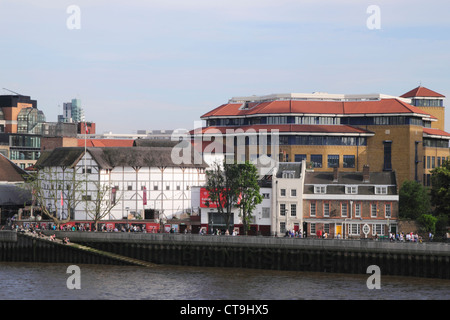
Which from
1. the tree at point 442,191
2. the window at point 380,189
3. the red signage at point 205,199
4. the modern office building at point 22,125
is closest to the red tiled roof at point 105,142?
the modern office building at point 22,125

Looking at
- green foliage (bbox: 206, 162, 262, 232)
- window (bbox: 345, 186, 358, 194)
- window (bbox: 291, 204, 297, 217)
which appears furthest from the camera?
window (bbox: 291, 204, 297, 217)

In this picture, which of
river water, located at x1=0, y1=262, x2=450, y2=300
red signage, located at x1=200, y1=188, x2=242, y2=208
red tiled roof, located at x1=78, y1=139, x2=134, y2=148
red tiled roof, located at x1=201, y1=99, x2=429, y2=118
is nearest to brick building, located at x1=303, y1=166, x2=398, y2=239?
red signage, located at x1=200, y1=188, x2=242, y2=208

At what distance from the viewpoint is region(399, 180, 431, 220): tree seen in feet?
364

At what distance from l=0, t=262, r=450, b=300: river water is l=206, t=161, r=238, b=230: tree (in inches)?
600

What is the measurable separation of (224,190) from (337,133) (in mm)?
41049

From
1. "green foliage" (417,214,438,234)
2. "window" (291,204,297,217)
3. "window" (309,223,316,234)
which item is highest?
"window" (291,204,297,217)

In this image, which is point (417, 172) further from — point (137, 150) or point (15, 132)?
point (15, 132)

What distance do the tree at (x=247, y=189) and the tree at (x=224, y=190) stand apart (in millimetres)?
778

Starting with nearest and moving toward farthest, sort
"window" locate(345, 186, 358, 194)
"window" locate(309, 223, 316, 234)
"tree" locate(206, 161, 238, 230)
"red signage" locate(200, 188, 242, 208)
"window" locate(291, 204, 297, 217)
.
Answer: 1. "tree" locate(206, 161, 238, 230)
2. "window" locate(309, 223, 316, 234)
3. "window" locate(345, 186, 358, 194)
4. "window" locate(291, 204, 297, 217)
5. "red signage" locate(200, 188, 242, 208)

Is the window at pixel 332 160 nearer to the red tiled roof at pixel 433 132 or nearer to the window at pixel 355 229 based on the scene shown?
the red tiled roof at pixel 433 132

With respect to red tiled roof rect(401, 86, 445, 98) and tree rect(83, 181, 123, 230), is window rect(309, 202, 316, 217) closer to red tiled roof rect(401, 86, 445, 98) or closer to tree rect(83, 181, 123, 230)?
tree rect(83, 181, 123, 230)

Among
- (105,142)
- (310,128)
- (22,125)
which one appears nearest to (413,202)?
(310,128)

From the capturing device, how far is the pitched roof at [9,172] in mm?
134750
